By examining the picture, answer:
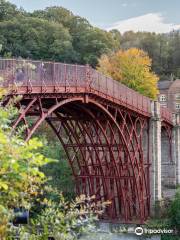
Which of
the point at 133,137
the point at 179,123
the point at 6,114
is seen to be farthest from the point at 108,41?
the point at 6,114

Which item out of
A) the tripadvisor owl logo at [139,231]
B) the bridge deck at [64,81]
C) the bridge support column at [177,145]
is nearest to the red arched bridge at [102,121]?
the bridge deck at [64,81]

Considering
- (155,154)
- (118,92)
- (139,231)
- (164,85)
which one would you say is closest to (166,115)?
(155,154)

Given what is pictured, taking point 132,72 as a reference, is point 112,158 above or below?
below

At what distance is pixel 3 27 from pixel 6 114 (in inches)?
2842

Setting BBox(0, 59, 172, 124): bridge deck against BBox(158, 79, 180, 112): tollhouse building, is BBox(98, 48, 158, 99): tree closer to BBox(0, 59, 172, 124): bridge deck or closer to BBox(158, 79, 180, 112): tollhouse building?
BBox(158, 79, 180, 112): tollhouse building

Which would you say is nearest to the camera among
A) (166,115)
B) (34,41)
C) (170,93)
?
(166,115)

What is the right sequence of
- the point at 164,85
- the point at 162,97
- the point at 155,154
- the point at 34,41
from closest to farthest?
the point at 155,154 → the point at 34,41 → the point at 164,85 → the point at 162,97

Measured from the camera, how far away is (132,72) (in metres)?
56.9

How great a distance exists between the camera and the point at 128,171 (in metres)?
34.7

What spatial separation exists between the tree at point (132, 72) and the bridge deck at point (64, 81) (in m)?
20.4

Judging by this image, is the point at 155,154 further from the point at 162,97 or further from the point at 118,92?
the point at 162,97

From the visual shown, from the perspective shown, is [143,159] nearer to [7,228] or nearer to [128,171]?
[128,171]

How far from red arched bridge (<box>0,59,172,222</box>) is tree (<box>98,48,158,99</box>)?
48.8 feet

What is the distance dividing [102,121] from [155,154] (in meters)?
6.21
